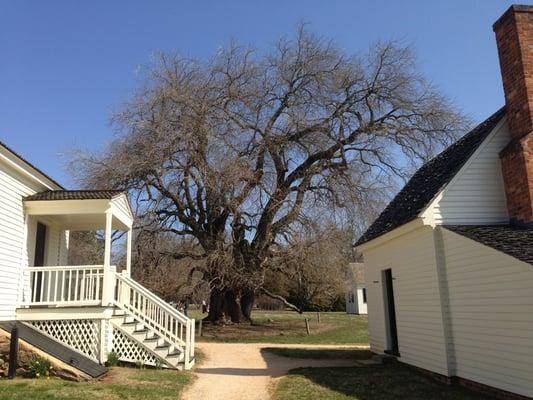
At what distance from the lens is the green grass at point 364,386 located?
9.59 meters

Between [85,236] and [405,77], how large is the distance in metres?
18.0

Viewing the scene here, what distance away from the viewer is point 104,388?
9617 mm

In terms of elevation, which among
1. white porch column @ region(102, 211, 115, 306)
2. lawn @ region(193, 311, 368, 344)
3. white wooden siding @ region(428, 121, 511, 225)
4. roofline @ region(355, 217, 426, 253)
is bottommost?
lawn @ region(193, 311, 368, 344)

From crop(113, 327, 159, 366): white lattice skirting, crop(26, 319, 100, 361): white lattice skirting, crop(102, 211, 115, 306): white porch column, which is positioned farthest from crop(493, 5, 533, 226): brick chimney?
crop(26, 319, 100, 361): white lattice skirting

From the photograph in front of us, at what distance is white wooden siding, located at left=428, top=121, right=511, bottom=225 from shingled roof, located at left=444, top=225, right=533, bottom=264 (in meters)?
0.30

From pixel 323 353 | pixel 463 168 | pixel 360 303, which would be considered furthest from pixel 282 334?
pixel 360 303

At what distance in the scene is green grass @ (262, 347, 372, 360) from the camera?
16.2m

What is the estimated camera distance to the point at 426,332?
11891 millimetres

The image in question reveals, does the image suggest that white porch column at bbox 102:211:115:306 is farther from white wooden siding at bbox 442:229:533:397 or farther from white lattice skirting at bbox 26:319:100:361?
white wooden siding at bbox 442:229:533:397

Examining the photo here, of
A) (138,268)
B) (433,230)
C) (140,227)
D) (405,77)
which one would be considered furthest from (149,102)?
(433,230)

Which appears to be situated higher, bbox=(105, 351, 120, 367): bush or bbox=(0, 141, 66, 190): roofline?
bbox=(0, 141, 66, 190): roofline

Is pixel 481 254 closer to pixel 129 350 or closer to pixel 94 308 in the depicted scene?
pixel 129 350

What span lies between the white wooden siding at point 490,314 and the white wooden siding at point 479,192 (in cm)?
63

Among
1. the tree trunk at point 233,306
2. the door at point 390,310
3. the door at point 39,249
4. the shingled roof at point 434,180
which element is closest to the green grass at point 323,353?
the door at point 390,310
